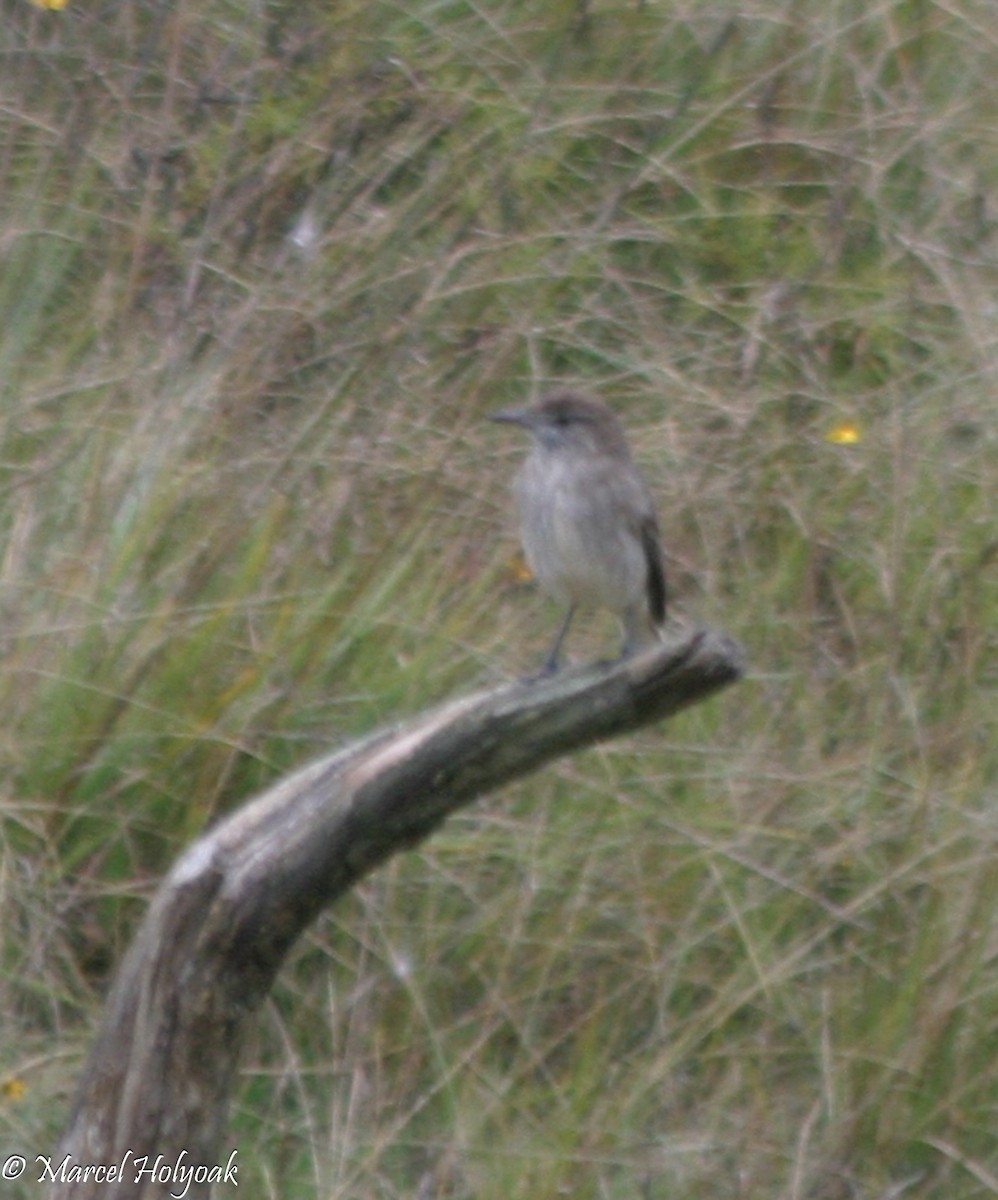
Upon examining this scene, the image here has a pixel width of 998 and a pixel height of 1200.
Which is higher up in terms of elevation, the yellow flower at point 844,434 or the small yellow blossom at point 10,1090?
the yellow flower at point 844,434

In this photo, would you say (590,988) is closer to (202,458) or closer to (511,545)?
(511,545)

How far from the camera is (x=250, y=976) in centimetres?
308

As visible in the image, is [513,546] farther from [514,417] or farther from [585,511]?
[585,511]

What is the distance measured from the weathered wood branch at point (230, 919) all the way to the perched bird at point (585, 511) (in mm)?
1326

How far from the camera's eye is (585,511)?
451 cm

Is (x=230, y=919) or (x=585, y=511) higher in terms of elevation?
(x=585, y=511)

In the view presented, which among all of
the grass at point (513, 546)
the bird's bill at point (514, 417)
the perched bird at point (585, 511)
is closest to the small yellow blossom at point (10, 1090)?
the grass at point (513, 546)

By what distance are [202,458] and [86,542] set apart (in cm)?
44

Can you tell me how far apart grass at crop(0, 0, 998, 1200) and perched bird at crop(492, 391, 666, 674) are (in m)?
0.48

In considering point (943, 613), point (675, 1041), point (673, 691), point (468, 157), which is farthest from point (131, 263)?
point (673, 691)

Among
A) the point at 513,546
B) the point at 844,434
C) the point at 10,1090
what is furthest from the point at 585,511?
the point at 10,1090

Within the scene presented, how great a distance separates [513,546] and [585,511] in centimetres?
96

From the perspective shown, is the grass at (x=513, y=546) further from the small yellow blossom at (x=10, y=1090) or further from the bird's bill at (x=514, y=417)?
the bird's bill at (x=514, y=417)

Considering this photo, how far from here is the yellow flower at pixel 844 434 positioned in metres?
5.78
